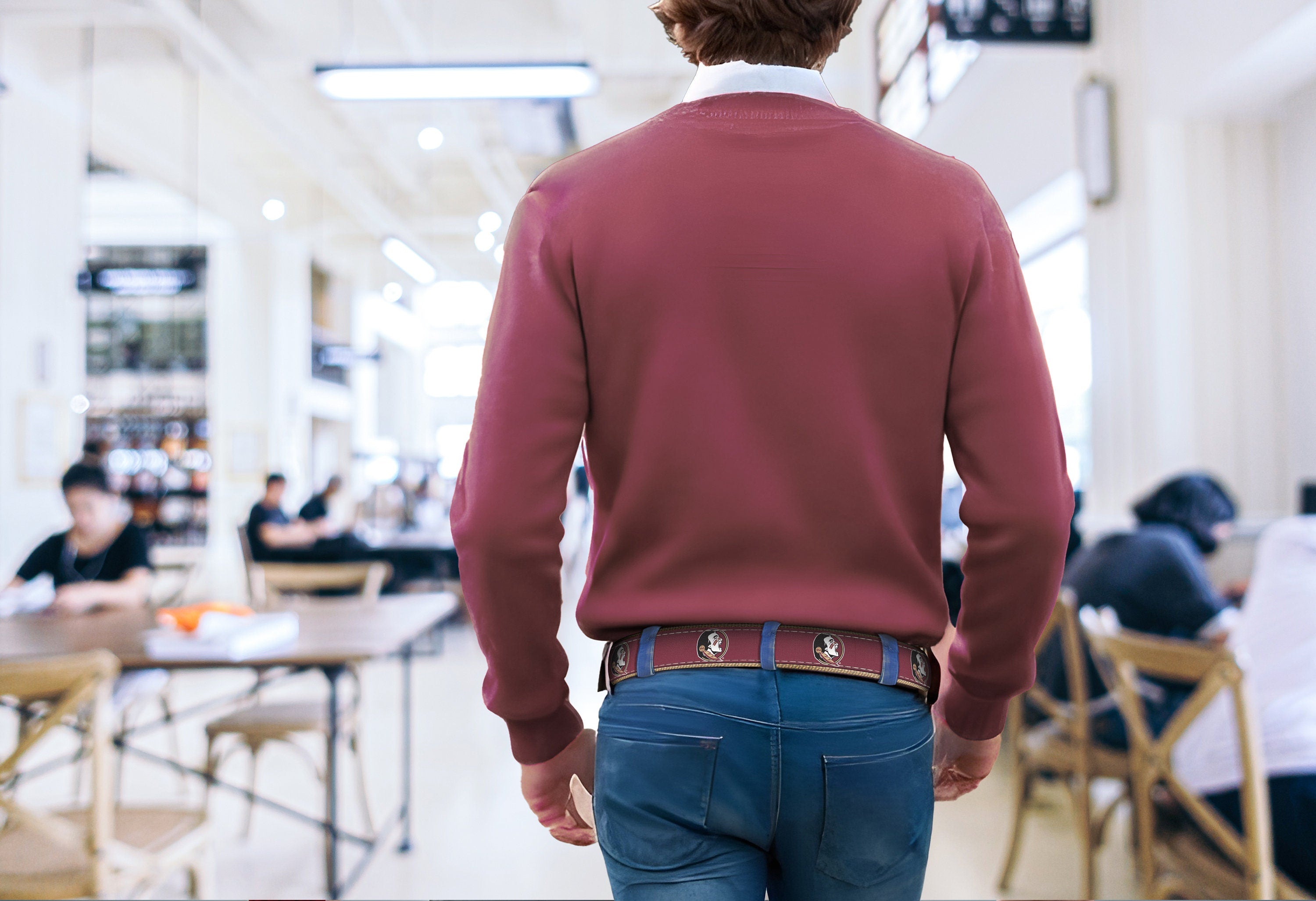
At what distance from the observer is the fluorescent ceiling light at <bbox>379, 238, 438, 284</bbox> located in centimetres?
966

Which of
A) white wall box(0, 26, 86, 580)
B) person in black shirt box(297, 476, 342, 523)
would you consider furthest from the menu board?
person in black shirt box(297, 476, 342, 523)

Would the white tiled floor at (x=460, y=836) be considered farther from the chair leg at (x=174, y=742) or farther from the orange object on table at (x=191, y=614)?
the orange object on table at (x=191, y=614)

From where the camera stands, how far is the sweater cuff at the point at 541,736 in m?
0.87

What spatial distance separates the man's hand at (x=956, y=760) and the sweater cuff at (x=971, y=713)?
0.01 m

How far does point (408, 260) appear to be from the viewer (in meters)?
10.3

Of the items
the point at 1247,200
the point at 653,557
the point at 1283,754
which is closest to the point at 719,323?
the point at 653,557

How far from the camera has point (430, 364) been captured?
65.5 feet

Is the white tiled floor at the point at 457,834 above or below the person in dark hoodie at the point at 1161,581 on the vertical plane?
below

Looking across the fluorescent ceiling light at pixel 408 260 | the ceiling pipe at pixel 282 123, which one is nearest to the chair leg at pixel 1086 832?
the ceiling pipe at pixel 282 123

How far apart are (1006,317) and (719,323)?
0.26m

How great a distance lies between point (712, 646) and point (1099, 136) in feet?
13.6

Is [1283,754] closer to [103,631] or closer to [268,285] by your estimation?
[103,631]

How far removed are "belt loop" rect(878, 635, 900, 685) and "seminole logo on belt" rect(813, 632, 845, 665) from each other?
4cm

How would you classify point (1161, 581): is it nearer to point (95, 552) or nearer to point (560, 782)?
point (560, 782)
